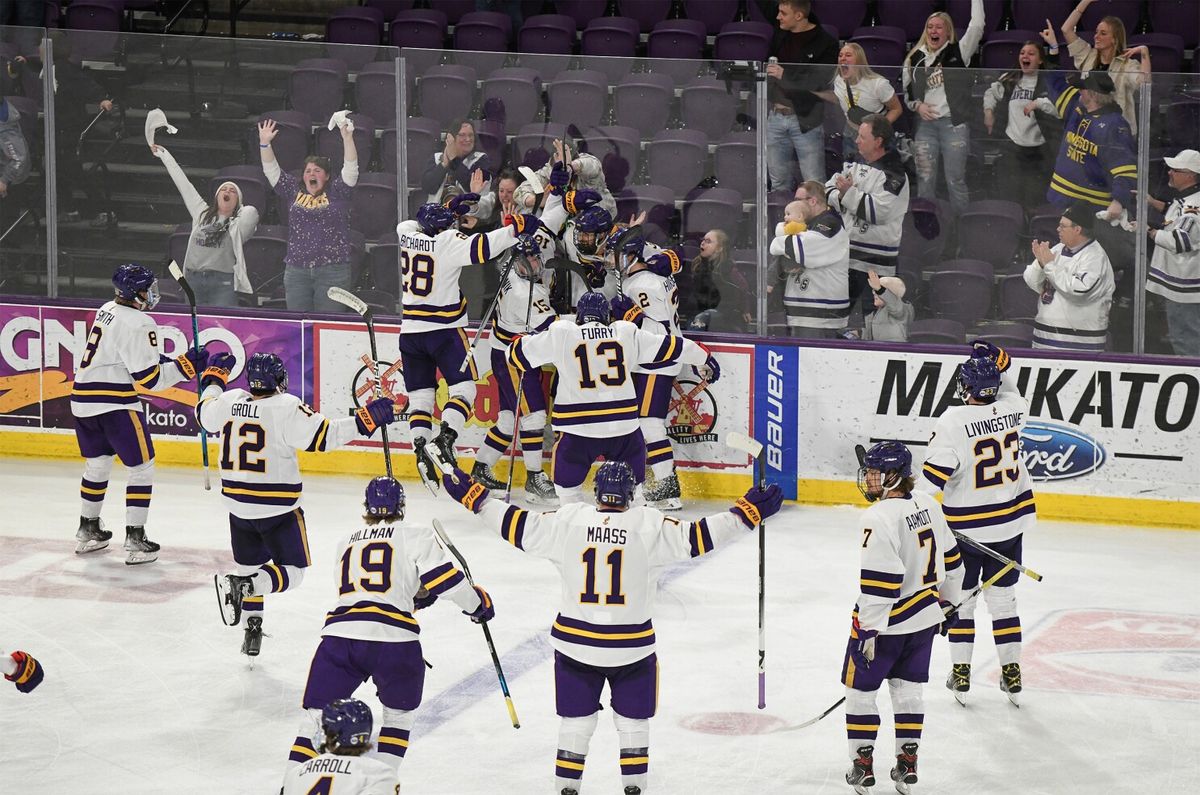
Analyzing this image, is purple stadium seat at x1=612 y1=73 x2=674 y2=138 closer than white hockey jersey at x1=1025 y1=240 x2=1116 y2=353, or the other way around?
white hockey jersey at x1=1025 y1=240 x2=1116 y2=353

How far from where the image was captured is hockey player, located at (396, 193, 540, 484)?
9938mm

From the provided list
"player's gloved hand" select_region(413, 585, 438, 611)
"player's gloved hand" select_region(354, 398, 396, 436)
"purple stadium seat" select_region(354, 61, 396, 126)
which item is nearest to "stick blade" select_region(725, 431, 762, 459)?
"player's gloved hand" select_region(413, 585, 438, 611)

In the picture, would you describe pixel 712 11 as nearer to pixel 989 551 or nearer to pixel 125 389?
pixel 125 389

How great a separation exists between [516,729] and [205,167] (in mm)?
5698

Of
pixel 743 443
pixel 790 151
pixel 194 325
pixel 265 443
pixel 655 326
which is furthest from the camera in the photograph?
pixel 790 151

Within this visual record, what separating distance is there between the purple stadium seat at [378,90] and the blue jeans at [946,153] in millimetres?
3311

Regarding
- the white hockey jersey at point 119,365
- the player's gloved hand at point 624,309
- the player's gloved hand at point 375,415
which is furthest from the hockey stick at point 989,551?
the white hockey jersey at point 119,365

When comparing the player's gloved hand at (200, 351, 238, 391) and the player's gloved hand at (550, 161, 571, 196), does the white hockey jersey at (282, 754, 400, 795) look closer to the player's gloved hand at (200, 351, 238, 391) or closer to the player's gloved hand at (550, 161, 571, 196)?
the player's gloved hand at (200, 351, 238, 391)

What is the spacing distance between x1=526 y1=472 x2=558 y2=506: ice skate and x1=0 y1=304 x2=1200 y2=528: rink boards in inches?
22.0

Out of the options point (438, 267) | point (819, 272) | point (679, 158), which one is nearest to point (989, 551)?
point (819, 272)

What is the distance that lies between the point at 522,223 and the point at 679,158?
4.40 feet

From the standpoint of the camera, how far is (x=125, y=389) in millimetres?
9094

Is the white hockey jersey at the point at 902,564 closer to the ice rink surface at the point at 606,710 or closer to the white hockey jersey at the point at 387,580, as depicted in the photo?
→ the ice rink surface at the point at 606,710

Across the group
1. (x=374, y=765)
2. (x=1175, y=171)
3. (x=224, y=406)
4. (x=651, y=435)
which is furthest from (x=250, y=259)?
(x=374, y=765)
